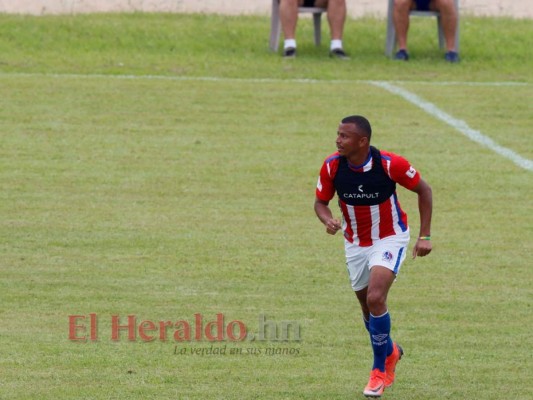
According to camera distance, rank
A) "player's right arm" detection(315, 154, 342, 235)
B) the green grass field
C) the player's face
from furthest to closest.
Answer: the green grass field, "player's right arm" detection(315, 154, 342, 235), the player's face

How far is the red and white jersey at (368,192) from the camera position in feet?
26.6

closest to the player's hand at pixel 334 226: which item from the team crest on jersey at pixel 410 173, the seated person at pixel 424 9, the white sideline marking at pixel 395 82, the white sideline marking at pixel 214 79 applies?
the team crest on jersey at pixel 410 173

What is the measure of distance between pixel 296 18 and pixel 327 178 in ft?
35.7

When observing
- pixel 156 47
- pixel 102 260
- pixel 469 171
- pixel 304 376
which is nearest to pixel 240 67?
A: pixel 156 47

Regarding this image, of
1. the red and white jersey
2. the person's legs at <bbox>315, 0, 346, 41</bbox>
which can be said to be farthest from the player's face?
the person's legs at <bbox>315, 0, 346, 41</bbox>

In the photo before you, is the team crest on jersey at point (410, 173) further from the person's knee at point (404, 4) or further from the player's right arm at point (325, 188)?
the person's knee at point (404, 4)

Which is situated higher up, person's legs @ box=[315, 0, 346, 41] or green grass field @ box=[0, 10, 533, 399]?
person's legs @ box=[315, 0, 346, 41]

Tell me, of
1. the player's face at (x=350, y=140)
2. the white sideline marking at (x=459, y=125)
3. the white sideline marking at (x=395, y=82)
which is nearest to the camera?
the player's face at (x=350, y=140)

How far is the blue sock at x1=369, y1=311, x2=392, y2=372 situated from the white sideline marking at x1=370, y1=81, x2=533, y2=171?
7.51 metres

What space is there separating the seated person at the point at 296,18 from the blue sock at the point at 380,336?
11.1 meters

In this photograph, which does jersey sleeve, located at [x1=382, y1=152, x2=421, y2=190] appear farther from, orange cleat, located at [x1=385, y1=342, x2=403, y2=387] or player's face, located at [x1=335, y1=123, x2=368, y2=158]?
orange cleat, located at [x1=385, y1=342, x2=403, y2=387]

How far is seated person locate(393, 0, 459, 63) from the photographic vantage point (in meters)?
19.0

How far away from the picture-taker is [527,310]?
9969mm

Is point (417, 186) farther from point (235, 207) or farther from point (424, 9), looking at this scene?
point (424, 9)
